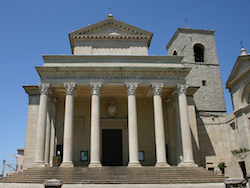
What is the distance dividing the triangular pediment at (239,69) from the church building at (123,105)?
13.4ft

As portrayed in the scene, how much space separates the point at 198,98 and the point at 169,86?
8.75 metres

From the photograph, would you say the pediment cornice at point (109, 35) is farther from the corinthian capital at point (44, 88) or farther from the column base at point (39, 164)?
the column base at point (39, 164)

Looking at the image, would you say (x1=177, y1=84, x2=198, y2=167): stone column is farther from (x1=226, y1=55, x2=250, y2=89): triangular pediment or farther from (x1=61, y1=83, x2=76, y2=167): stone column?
(x1=61, y1=83, x2=76, y2=167): stone column

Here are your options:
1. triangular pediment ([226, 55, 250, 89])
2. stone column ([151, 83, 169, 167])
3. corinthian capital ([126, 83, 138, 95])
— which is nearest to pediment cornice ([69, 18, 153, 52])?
corinthian capital ([126, 83, 138, 95])

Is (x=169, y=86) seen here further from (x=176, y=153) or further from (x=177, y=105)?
(x=176, y=153)

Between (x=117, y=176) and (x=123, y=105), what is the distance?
Result: 10843mm

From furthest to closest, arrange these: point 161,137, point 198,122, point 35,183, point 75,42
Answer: point 198,122, point 75,42, point 161,137, point 35,183

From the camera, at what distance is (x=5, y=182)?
17.7m

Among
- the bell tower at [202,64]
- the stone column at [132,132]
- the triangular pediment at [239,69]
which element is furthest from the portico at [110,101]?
the bell tower at [202,64]

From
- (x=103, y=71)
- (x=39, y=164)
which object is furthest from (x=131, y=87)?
(x=39, y=164)

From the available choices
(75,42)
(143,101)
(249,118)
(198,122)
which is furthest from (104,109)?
(249,118)

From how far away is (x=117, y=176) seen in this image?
17547mm

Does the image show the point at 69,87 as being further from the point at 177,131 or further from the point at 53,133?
the point at 177,131

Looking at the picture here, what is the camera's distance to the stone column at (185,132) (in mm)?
21181
